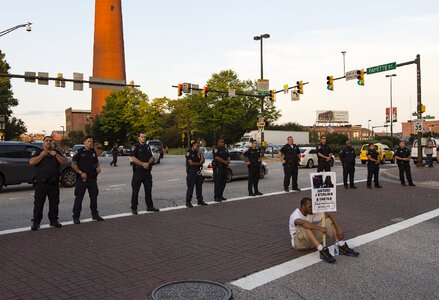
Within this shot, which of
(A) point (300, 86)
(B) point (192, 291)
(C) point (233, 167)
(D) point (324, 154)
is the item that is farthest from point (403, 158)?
(A) point (300, 86)

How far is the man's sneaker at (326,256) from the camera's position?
19.0 ft

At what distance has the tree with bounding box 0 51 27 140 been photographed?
42.5 meters

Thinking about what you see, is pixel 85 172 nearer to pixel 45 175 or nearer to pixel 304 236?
pixel 45 175

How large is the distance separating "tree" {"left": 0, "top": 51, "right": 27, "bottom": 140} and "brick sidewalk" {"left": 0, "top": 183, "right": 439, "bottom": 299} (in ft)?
128

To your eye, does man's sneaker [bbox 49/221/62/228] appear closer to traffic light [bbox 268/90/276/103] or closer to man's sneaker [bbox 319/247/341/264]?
man's sneaker [bbox 319/247/341/264]

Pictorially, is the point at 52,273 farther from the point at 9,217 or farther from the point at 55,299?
the point at 9,217

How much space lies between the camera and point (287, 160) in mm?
13750

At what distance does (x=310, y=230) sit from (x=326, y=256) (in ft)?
1.38

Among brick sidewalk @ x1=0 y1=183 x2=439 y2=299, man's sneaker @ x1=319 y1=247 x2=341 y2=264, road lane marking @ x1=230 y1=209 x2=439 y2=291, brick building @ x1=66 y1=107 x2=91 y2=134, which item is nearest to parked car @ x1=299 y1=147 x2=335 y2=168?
brick sidewalk @ x1=0 y1=183 x2=439 y2=299

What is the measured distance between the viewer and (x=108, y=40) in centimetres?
7419

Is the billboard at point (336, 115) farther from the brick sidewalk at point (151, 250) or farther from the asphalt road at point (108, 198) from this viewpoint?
the brick sidewalk at point (151, 250)

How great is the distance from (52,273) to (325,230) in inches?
146

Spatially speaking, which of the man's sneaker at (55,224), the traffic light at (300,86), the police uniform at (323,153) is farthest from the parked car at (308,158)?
the man's sneaker at (55,224)

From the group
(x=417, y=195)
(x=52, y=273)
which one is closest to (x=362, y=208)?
(x=417, y=195)
